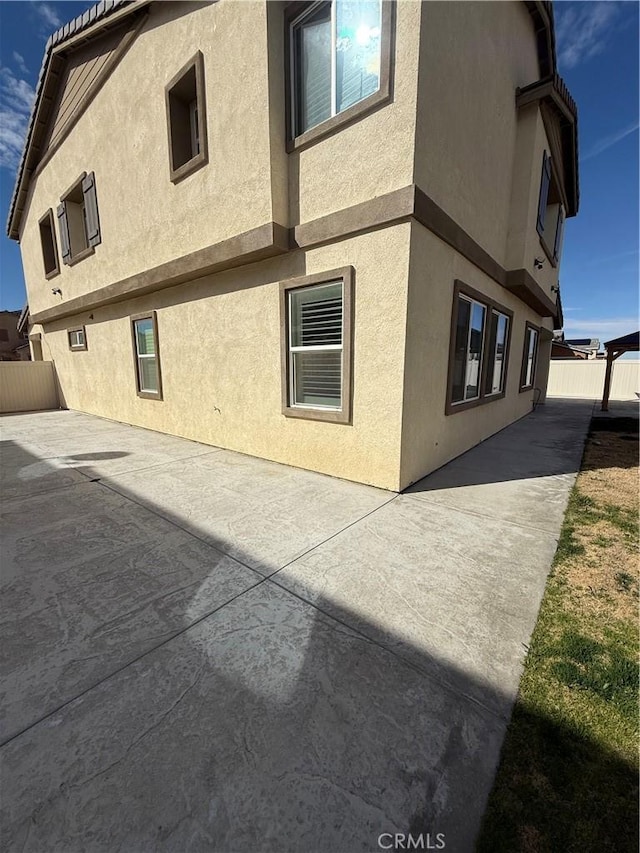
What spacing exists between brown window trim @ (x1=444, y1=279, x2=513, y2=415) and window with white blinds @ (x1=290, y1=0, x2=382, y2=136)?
2773 mm

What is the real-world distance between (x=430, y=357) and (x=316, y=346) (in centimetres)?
161

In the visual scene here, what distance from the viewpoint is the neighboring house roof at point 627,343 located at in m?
11.3

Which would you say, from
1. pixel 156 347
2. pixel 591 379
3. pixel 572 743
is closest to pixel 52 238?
pixel 156 347

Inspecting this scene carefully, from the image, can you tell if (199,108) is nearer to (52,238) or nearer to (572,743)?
(572,743)

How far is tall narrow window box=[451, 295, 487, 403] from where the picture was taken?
5910 millimetres

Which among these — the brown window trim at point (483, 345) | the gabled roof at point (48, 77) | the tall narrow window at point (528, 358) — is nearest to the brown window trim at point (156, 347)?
the gabled roof at point (48, 77)

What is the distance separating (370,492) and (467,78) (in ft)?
19.5

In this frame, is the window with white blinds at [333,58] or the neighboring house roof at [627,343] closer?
the window with white blinds at [333,58]

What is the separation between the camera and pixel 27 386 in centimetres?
1338

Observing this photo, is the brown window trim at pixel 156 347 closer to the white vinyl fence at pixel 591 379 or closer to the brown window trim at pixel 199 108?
the brown window trim at pixel 199 108

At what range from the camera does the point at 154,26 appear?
6.58 m

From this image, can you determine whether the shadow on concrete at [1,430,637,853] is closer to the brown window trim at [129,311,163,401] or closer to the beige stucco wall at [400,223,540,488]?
the beige stucco wall at [400,223,540,488]

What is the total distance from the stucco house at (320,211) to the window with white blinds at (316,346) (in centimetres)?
3

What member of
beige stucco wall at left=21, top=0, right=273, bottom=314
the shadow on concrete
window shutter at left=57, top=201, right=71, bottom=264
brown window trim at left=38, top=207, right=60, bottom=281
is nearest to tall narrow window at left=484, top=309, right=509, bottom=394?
beige stucco wall at left=21, top=0, right=273, bottom=314
